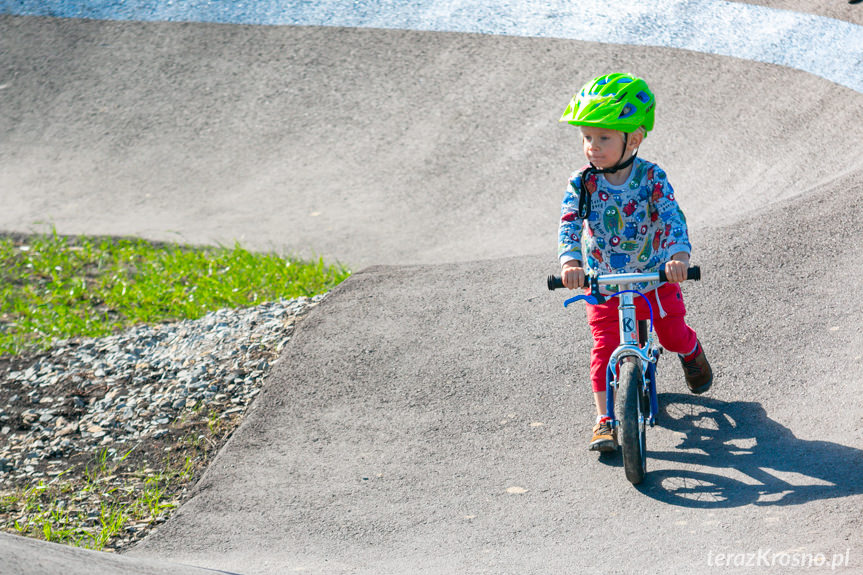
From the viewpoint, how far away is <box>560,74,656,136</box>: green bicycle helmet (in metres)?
3.92

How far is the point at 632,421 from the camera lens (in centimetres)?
380

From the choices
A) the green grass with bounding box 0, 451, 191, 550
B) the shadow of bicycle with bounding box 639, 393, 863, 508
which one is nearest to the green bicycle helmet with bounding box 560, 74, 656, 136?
the shadow of bicycle with bounding box 639, 393, 863, 508

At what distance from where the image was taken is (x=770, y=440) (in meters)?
4.21

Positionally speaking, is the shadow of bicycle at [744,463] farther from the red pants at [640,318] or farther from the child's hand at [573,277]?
the child's hand at [573,277]

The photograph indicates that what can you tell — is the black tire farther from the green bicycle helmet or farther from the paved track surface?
the green bicycle helmet

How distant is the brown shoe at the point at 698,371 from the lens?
448cm

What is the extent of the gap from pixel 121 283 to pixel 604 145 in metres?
5.03

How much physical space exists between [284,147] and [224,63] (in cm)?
186

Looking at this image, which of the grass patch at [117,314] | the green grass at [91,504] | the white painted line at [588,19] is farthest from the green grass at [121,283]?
the white painted line at [588,19]

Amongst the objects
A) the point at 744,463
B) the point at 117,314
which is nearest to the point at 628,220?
the point at 744,463

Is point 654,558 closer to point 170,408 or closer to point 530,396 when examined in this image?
point 530,396

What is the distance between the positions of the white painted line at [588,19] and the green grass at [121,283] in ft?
13.5

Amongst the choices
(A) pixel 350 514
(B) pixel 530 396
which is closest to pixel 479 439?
(B) pixel 530 396

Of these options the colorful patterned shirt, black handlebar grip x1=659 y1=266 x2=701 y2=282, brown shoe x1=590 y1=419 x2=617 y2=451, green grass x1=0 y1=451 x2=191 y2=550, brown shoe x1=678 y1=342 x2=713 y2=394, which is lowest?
green grass x1=0 y1=451 x2=191 y2=550
